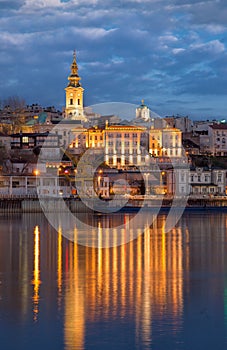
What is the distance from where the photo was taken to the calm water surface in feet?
45.0

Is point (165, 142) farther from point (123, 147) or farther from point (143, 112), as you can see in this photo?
point (143, 112)

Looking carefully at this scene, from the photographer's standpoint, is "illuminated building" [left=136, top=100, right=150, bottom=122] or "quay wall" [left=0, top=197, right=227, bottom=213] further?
"illuminated building" [left=136, top=100, right=150, bottom=122]

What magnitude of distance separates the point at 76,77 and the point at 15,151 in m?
32.8

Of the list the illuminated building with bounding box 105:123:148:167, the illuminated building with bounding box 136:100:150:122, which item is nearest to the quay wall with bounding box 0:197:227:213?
the illuminated building with bounding box 105:123:148:167

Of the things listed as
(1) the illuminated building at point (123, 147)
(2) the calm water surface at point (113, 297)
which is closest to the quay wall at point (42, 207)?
(1) the illuminated building at point (123, 147)

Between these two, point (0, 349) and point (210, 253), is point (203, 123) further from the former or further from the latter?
point (0, 349)

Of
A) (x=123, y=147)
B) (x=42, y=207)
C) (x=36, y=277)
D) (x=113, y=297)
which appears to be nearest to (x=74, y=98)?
(x=123, y=147)

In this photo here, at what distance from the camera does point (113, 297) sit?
1777 cm

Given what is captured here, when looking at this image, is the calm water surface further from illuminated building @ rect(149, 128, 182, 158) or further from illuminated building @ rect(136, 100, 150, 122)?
illuminated building @ rect(136, 100, 150, 122)

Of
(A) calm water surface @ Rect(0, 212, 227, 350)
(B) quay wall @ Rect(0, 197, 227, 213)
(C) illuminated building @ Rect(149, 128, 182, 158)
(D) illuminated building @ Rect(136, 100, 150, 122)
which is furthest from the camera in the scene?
(D) illuminated building @ Rect(136, 100, 150, 122)

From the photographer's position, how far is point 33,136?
317ft

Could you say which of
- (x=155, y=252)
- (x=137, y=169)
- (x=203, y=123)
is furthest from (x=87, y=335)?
(x=203, y=123)

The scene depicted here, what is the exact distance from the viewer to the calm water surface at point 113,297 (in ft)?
45.0

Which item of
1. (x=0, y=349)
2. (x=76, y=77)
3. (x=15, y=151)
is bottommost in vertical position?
(x=0, y=349)
